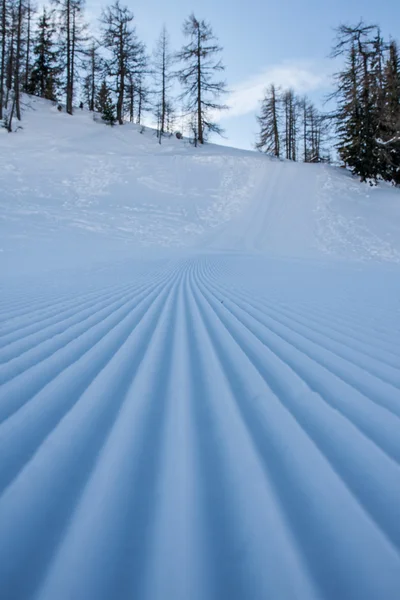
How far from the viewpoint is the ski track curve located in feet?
1.97

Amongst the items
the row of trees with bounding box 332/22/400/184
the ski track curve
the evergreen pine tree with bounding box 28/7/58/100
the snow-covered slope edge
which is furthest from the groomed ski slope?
the evergreen pine tree with bounding box 28/7/58/100

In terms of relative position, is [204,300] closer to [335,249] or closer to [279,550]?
[279,550]

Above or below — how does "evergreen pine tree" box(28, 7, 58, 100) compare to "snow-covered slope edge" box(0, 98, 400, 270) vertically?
above

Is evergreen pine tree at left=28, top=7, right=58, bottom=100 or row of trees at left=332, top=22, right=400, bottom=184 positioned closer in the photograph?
row of trees at left=332, top=22, right=400, bottom=184

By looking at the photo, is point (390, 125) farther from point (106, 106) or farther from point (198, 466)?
point (198, 466)

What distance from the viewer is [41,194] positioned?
1161 cm

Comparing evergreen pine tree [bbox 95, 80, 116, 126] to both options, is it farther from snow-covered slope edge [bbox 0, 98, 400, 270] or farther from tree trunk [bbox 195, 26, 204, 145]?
tree trunk [bbox 195, 26, 204, 145]

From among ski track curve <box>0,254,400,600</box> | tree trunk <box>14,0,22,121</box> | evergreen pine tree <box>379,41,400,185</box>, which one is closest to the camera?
ski track curve <box>0,254,400,600</box>

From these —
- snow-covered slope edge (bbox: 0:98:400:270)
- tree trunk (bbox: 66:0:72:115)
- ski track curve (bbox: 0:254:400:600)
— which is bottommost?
ski track curve (bbox: 0:254:400:600)

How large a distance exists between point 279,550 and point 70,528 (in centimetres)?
45

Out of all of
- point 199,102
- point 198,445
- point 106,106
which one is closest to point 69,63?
point 106,106

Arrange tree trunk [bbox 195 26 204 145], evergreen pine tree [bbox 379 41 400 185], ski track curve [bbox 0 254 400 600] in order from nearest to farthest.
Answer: ski track curve [bbox 0 254 400 600], evergreen pine tree [bbox 379 41 400 185], tree trunk [bbox 195 26 204 145]

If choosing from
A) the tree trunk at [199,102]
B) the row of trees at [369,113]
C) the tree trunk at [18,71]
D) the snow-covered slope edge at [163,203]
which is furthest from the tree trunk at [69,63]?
the row of trees at [369,113]

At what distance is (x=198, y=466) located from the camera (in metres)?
0.87
